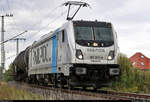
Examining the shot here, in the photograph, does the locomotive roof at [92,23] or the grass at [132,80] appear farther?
the grass at [132,80]

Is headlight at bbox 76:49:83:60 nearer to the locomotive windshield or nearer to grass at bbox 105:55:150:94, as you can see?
the locomotive windshield

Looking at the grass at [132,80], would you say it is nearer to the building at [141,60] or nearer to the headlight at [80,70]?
the headlight at [80,70]

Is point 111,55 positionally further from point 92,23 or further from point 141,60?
point 141,60

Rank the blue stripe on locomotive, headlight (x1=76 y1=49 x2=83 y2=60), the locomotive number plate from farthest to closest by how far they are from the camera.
Result: the blue stripe on locomotive
the locomotive number plate
headlight (x1=76 y1=49 x2=83 y2=60)

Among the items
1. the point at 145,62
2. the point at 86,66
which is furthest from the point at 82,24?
the point at 145,62

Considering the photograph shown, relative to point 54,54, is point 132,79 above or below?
below

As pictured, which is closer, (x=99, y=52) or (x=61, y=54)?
(x=99, y=52)

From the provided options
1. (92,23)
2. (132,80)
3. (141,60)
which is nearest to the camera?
(92,23)

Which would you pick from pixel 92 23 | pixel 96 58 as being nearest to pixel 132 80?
pixel 92 23

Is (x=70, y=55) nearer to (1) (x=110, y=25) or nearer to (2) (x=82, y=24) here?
(2) (x=82, y=24)

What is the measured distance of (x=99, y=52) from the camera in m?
14.7

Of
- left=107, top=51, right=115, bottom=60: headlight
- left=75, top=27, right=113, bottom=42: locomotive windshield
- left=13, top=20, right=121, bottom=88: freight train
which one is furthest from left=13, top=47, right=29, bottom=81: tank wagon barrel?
left=107, top=51, right=115, bottom=60: headlight

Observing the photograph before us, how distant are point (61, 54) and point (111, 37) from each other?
271cm

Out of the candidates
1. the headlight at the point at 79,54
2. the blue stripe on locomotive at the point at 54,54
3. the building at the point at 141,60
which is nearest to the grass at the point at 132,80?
the blue stripe on locomotive at the point at 54,54
